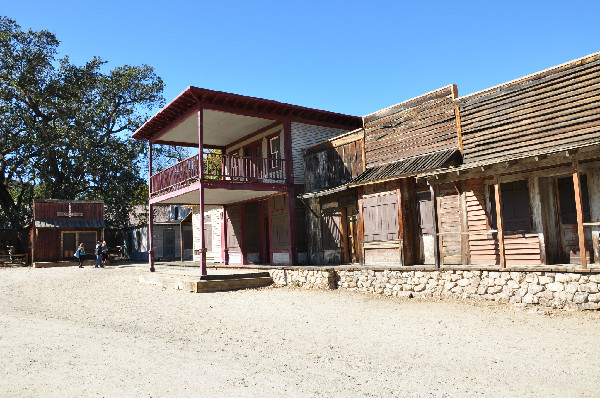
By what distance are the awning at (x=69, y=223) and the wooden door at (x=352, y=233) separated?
2137 centimetres

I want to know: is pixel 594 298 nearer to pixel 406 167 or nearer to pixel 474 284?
pixel 474 284

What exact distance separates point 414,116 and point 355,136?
93.5 inches

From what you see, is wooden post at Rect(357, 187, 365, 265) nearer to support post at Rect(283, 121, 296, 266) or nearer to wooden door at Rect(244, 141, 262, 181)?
support post at Rect(283, 121, 296, 266)

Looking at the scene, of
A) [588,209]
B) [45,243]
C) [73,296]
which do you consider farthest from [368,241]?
[45,243]

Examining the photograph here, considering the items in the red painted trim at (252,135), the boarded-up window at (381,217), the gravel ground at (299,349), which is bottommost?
the gravel ground at (299,349)

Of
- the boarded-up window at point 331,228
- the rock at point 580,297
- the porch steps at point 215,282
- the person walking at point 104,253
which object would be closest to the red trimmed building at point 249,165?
the porch steps at point 215,282

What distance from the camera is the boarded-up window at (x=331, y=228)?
16.4 metres

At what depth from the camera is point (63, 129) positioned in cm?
3266

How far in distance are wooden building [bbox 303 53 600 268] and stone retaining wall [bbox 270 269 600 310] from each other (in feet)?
1.42

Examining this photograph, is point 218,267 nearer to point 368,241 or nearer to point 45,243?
point 368,241

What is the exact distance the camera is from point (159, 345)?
7672 millimetres

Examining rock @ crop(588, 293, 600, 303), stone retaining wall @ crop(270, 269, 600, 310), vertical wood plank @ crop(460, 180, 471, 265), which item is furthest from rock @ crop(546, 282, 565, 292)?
vertical wood plank @ crop(460, 180, 471, 265)

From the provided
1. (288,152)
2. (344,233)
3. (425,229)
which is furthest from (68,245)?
(425,229)

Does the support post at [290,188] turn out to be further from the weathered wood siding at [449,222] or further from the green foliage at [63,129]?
the green foliage at [63,129]
